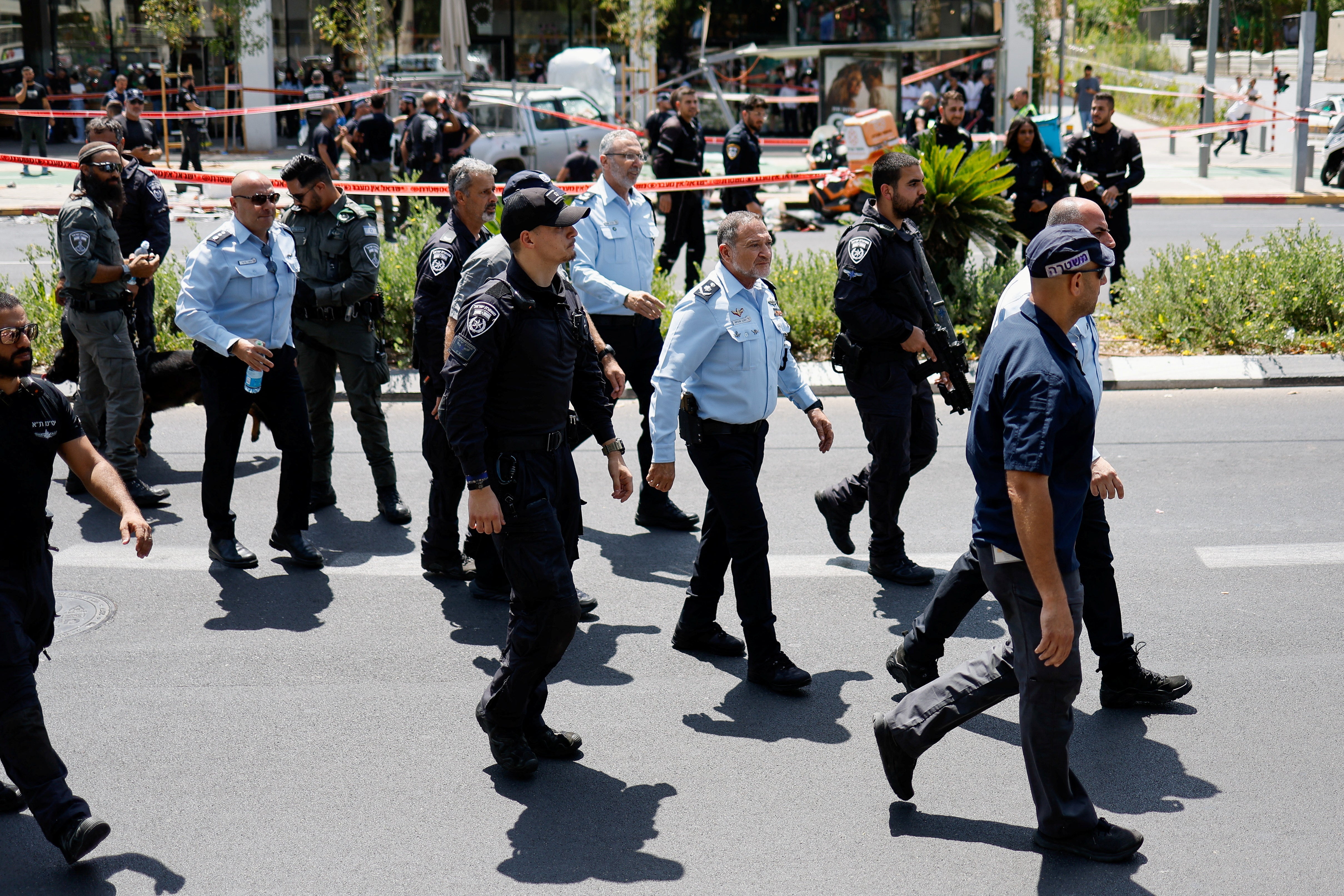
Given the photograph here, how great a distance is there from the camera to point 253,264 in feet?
21.4

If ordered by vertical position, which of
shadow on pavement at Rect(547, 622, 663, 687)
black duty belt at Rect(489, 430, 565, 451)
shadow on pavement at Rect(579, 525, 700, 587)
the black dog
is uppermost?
black duty belt at Rect(489, 430, 565, 451)

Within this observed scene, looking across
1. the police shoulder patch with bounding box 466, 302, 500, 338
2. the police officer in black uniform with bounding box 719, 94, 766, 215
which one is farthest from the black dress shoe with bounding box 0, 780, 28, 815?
the police officer in black uniform with bounding box 719, 94, 766, 215

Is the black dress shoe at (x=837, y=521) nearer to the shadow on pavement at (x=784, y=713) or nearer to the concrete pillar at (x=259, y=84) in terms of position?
the shadow on pavement at (x=784, y=713)

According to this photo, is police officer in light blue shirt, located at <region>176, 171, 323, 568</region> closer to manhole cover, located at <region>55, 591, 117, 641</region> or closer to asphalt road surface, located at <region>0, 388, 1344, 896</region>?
asphalt road surface, located at <region>0, 388, 1344, 896</region>

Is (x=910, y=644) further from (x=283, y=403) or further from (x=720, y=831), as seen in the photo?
(x=283, y=403)

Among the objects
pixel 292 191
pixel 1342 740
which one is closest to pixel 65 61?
pixel 292 191

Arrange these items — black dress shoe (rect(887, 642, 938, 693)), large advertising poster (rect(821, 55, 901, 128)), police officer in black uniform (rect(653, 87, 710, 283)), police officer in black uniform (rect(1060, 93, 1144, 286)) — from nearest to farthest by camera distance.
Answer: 1. black dress shoe (rect(887, 642, 938, 693))
2. police officer in black uniform (rect(1060, 93, 1144, 286))
3. police officer in black uniform (rect(653, 87, 710, 283))
4. large advertising poster (rect(821, 55, 901, 128))

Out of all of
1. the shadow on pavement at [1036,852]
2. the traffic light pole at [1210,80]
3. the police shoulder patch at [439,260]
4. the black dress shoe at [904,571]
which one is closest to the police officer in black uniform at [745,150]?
the police shoulder patch at [439,260]

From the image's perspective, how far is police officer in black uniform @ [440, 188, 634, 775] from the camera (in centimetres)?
439

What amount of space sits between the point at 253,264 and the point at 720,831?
3821 mm

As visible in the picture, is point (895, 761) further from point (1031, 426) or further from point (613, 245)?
point (613, 245)

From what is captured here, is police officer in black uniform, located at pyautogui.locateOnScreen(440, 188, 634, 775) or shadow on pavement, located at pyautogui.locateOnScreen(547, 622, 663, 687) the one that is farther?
shadow on pavement, located at pyautogui.locateOnScreen(547, 622, 663, 687)

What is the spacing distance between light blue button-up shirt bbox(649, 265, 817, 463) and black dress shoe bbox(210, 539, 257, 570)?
2.54 meters

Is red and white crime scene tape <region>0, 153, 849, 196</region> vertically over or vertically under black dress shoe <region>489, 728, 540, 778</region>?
over
